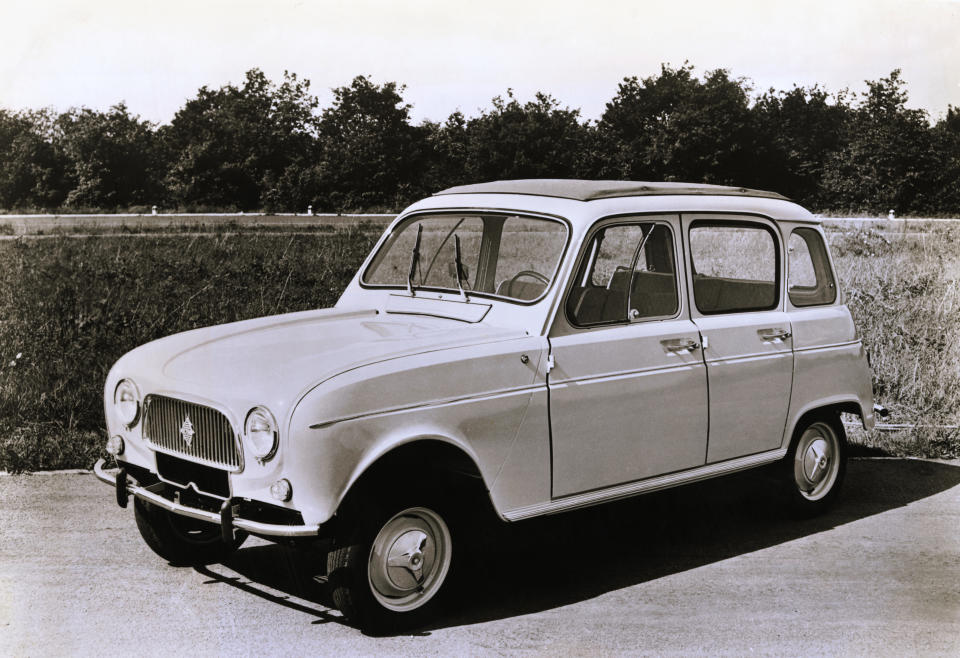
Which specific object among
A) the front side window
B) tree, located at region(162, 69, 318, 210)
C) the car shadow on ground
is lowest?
the car shadow on ground

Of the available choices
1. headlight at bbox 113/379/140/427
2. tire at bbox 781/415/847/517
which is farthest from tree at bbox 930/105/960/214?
headlight at bbox 113/379/140/427

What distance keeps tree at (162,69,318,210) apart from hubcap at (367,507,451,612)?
13872 millimetres

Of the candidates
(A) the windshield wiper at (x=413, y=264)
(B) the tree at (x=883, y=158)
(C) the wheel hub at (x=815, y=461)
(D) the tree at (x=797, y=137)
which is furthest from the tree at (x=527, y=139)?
(A) the windshield wiper at (x=413, y=264)

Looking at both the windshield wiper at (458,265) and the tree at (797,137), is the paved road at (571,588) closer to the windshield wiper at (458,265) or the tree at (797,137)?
the windshield wiper at (458,265)

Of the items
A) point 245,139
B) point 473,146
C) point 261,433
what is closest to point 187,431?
point 261,433

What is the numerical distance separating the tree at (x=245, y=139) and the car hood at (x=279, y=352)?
12.7m

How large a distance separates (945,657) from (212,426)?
316cm

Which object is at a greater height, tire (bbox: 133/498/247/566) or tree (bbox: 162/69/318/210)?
tree (bbox: 162/69/318/210)

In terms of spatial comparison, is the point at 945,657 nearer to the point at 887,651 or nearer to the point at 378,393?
the point at 887,651

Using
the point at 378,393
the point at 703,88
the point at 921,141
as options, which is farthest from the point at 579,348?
the point at 921,141

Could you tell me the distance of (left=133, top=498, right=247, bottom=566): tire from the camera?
475 centimetres

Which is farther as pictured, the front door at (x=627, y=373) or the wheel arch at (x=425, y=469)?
the front door at (x=627, y=373)

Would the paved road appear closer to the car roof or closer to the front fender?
the front fender

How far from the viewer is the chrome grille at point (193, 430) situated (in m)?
3.93
